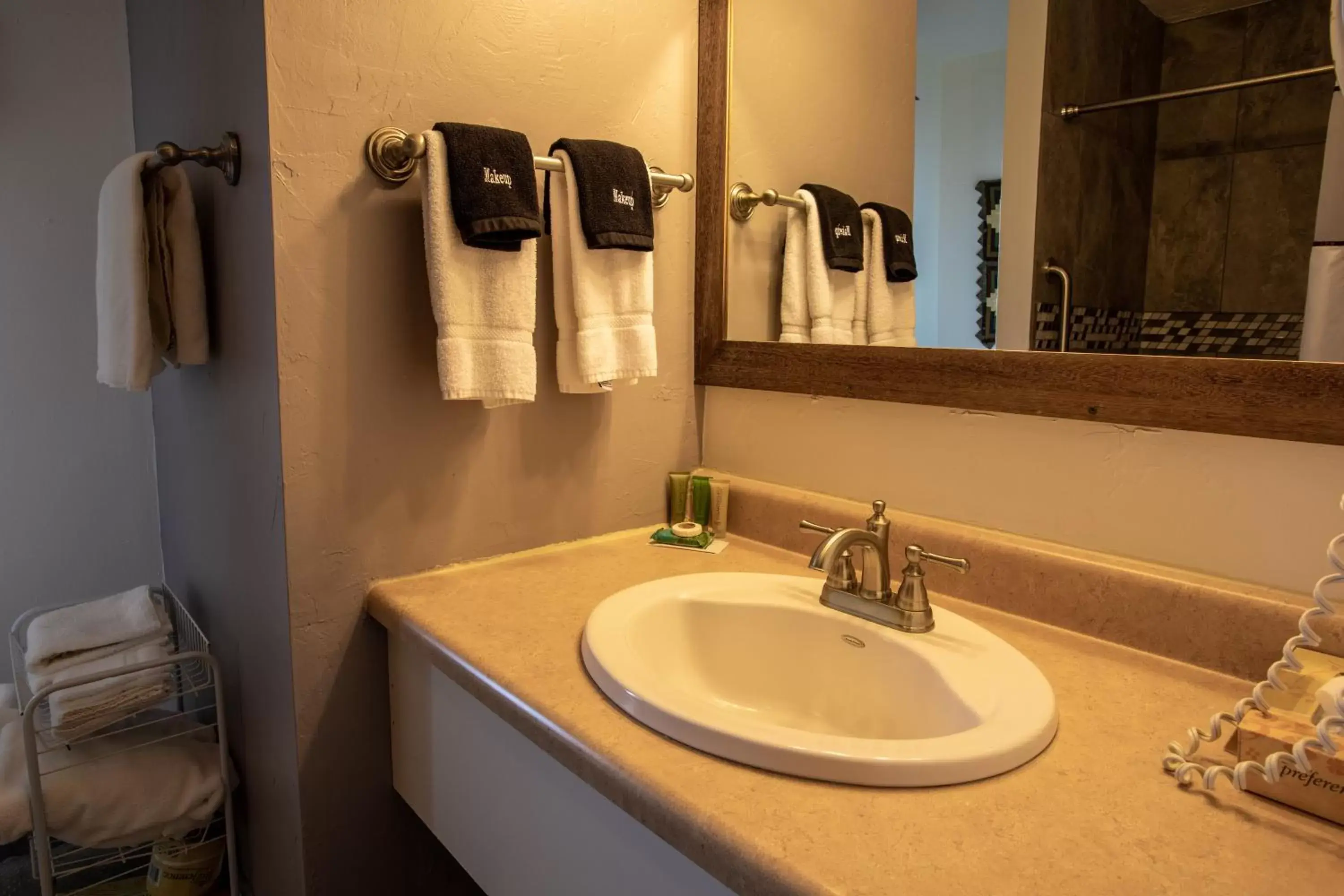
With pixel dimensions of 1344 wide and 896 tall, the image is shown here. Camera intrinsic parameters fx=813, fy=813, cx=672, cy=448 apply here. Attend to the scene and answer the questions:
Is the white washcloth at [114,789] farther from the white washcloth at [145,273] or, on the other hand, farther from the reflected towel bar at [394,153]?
the reflected towel bar at [394,153]

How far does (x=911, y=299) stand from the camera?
3.88ft

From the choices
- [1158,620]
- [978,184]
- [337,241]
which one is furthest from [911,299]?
[337,241]

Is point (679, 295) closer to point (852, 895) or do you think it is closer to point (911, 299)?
point (911, 299)

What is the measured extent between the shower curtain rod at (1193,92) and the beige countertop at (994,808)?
2.04ft

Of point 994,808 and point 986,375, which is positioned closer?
point 994,808

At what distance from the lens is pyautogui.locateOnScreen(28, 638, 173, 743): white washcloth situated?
121 centimetres

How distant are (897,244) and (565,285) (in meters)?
0.50

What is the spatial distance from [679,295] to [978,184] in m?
0.52

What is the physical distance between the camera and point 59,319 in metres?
1.64

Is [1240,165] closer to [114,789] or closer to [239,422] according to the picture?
[239,422]

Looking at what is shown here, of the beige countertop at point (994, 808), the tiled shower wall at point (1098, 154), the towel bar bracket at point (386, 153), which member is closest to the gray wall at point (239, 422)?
the towel bar bracket at point (386, 153)

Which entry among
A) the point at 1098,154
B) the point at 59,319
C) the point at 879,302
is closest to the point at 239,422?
the point at 59,319

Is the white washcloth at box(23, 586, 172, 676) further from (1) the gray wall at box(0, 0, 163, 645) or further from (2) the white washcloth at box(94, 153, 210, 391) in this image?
(2) the white washcloth at box(94, 153, 210, 391)

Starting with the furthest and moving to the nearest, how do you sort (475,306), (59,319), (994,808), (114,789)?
(59,319) → (114,789) → (475,306) → (994,808)
